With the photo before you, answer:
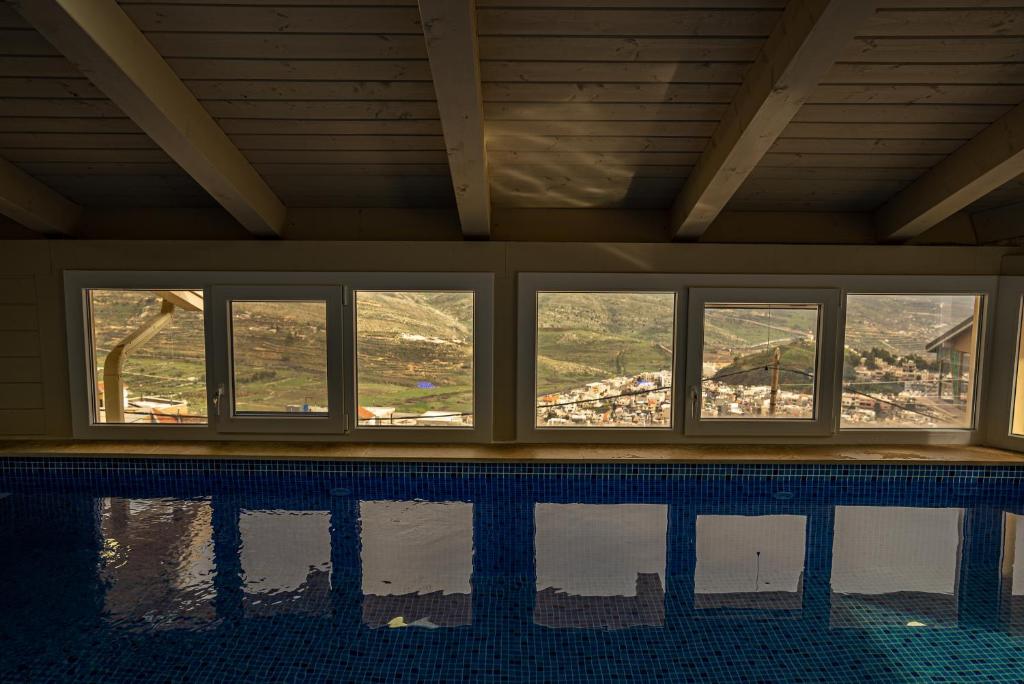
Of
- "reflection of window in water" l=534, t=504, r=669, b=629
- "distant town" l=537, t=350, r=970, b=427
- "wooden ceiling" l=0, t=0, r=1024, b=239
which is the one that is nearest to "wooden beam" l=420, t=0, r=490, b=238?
"wooden ceiling" l=0, t=0, r=1024, b=239

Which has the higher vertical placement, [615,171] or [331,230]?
[615,171]

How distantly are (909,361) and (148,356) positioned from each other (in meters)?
6.15

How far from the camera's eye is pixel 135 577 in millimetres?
2771

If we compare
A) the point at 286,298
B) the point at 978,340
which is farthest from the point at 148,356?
the point at 978,340

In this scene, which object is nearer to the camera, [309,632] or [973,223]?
[309,632]

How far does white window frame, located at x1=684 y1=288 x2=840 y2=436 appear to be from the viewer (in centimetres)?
437

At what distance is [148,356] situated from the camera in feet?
15.2

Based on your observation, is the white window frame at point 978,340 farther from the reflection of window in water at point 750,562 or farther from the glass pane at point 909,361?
the reflection of window in water at point 750,562

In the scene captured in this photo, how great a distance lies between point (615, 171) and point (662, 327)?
1.30m

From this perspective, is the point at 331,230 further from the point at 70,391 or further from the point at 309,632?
the point at 309,632

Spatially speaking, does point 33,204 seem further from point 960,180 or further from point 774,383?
point 960,180

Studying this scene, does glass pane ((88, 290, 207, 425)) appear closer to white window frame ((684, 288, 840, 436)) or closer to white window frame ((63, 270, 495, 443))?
white window frame ((63, 270, 495, 443))

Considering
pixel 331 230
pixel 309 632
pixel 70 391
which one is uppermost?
pixel 331 230

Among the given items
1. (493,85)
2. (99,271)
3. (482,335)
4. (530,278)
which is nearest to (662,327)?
(530,278)
